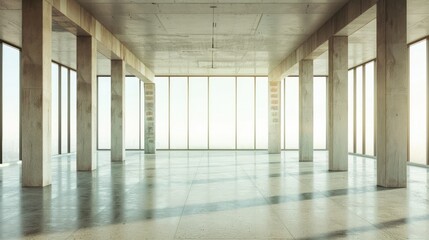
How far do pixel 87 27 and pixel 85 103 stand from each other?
14.7ft

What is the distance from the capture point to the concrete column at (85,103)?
2656 cm

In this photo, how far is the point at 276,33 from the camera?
2934 centimetres

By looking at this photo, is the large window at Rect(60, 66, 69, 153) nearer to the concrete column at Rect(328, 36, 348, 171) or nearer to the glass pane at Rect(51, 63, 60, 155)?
the glass pane at Rect(51, 63, 60, 155)

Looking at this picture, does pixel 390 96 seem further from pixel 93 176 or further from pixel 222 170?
pixel 93 176

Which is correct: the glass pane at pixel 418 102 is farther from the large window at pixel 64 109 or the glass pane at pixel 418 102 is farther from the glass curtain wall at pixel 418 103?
the large window at pixel 64 109

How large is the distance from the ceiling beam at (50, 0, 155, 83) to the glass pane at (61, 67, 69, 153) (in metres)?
9.92

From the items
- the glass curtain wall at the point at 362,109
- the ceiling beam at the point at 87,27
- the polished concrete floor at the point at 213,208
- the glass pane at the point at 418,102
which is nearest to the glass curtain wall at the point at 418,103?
the glass pane at the point at 418,102

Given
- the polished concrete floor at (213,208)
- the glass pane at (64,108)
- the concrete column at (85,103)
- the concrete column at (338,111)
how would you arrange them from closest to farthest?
the polished concrete floor at (213,208) → the concrete column at (85,103) → the concrete column at (338,111) → the glass pane at (64,108)

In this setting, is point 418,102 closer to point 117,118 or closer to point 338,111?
point 338,111

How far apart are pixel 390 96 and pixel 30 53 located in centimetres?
1475

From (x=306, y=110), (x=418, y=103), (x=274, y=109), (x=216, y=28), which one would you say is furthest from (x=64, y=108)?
(x=418, y=103)

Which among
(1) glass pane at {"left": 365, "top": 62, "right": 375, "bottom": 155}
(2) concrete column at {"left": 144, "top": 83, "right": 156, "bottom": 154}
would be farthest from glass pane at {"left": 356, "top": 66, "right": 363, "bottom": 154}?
(2) concrete column at {"left": 144, "top": 83, "right": 156, "bottom": 154}

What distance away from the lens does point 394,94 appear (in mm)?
19469

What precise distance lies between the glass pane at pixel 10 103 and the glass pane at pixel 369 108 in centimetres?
2796
